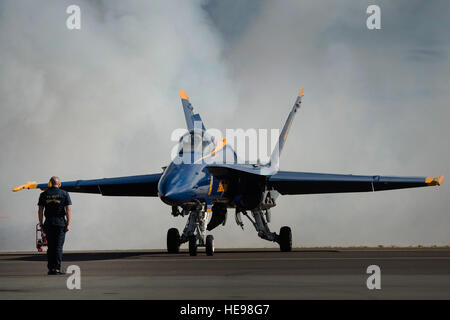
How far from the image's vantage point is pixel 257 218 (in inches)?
1154

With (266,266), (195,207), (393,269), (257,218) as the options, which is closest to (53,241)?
(266,266)

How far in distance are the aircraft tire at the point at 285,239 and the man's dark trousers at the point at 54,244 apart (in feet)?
47.1

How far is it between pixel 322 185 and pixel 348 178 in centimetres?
173

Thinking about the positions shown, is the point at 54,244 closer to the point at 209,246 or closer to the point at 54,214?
the point at 54,214

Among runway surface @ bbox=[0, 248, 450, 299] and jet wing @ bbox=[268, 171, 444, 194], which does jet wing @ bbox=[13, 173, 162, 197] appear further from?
runway surface @ bbox=[0, 248, 450, 299]

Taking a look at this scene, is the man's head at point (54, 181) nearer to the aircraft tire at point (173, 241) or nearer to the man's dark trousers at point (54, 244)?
the man's dark trousers at point (54, 244)

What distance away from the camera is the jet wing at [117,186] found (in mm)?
28688

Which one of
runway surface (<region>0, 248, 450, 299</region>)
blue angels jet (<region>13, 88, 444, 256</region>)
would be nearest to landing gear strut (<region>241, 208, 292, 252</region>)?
blue angels jet (<region>13, 88, 444, 256</region>)

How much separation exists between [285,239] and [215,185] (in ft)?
16.6

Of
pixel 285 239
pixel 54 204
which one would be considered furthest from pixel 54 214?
pixel 285 239

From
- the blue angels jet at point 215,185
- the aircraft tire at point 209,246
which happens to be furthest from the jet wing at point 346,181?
the aircraft tire at point 209,246

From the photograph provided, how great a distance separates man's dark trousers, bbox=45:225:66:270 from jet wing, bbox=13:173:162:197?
12.9 m

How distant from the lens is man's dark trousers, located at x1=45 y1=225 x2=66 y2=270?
49.6 feet
